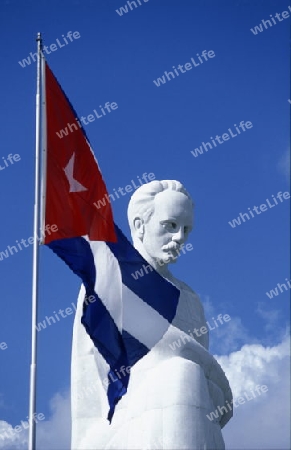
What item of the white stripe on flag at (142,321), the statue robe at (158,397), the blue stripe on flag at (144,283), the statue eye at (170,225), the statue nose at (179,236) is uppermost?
the statue eye at (170,225)

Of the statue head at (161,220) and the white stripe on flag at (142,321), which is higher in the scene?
the statue head at (161,220)

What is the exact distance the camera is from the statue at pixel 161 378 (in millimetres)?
13672

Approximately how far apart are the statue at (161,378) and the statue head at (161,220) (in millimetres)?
18

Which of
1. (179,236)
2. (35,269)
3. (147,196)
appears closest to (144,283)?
(179,236)

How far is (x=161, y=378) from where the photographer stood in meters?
14.2

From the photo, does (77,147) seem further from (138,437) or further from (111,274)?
(138,437)

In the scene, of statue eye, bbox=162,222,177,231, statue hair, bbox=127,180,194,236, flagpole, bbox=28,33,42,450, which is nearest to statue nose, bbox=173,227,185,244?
statue eye, bbox=162,222,177,231

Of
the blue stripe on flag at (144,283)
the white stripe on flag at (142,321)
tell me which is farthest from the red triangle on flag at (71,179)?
the white stripe on flag at (142,321)

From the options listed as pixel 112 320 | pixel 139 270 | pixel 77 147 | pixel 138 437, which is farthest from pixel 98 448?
pixel 77 147

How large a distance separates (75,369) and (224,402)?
2580 mm

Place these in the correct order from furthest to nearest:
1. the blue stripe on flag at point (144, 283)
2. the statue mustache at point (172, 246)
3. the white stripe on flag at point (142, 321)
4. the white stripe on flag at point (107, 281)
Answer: the statue mustache at point (172, 246)
the blue stripe on flag at point (144, 283)
the white stripe on flag at point (142, 321)
the white stripe on flag at point (107, 281)

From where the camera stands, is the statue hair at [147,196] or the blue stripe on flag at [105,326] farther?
the statue hair at [147,196]

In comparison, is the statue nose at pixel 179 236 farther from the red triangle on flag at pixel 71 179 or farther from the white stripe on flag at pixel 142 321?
the red triangle on flag at pixel 71 179

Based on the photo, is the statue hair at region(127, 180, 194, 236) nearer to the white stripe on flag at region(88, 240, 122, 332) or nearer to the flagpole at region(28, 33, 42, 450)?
the white stripe on flag at region(88, 240, 122, 332)
